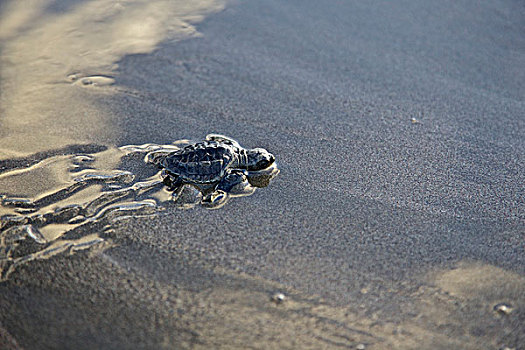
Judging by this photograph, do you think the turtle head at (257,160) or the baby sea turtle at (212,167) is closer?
the baby sea turtle at (212,167)

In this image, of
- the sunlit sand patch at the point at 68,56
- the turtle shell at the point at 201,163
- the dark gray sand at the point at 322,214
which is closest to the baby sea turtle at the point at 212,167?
the turtle shell at the point at 201,163

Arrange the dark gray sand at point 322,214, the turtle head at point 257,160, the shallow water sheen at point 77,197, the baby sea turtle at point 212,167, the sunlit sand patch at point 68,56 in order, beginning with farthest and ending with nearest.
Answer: the sunlit sand patch at point 68,56 → the turtle head at point 257,160 → the baby sea turtle at point 212,167 → the shallow water sheen at point 77,197 → the dark gray sand at point 322,214

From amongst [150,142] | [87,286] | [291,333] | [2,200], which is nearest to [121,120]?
[150,142]

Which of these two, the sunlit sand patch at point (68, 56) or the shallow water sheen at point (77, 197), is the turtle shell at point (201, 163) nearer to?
the shallow water sheen at point (77, 197)

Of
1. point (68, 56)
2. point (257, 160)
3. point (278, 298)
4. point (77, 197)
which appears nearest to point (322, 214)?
point (257, 160)

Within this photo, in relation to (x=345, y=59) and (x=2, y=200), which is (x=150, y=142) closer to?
(x=2, y=200)

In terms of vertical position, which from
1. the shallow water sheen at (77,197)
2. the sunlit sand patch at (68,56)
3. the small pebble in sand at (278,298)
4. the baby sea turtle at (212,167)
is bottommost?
the small pebble in sand at (278,298)
